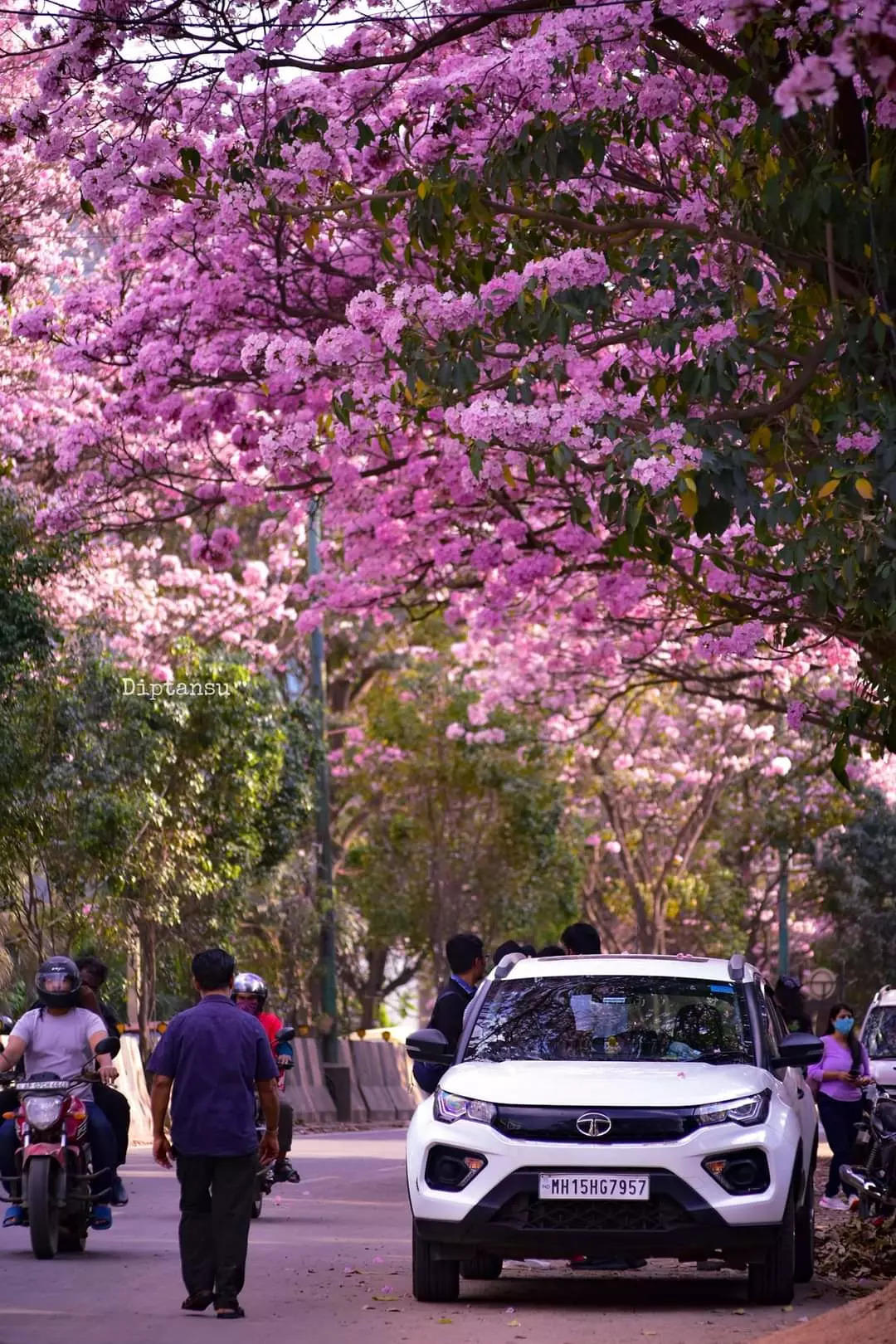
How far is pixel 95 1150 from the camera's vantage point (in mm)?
13500

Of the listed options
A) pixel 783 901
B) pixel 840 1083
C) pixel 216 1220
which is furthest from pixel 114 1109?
pixel 783 901

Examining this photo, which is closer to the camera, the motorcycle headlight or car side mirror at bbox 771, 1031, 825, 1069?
car side mirror at bbox 771, 1031, 825, 1069

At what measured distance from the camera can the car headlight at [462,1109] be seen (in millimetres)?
10547

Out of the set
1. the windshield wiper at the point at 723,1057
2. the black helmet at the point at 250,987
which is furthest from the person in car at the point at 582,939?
the windshield wiper at the point at 723,1057

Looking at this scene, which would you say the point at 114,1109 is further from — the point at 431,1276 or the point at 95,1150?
the point at 431,1276

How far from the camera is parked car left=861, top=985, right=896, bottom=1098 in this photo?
67.7ft

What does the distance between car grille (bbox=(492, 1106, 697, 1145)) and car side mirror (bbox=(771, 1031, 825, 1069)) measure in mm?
935

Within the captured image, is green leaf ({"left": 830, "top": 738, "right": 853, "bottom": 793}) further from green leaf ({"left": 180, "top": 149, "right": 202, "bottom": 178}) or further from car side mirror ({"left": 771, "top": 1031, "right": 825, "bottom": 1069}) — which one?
green leaf ({"left": 180, "top": 149, "right": 202, "bottom": 178})

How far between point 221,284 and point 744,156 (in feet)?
21.1

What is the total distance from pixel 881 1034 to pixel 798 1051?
10.1m

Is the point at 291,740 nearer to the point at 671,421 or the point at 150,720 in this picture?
the point at 150,720

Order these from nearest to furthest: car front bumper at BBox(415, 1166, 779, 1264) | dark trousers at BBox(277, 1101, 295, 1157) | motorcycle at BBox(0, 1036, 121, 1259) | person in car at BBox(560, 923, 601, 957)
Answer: car front bumper at BBox(415, 1166, 779, 1264)
motorcycle at BBox(0, 1036, 121, 1259)
person in car at BBox(560, 923, 601, 957)
dark trousers at BBox(277, 1101, 295, 1157)

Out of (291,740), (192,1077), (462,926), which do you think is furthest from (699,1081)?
(462,926)

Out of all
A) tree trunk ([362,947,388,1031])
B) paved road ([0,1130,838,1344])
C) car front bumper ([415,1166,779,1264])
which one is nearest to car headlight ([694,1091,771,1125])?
car front bumper ([415,1166,779,1264])
